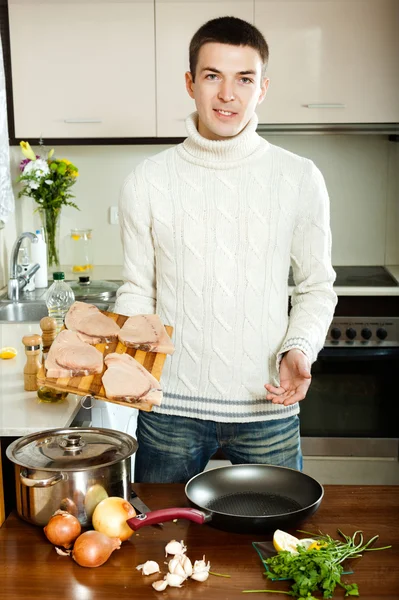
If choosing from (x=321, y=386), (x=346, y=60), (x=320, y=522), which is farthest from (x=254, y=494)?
(x=346, y=60)

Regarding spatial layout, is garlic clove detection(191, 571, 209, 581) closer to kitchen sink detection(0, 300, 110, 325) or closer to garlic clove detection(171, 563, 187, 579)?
A: garlic clove detection(171, 563, 187, 579)

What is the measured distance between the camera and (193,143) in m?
1.79

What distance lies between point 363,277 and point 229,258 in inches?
66.2

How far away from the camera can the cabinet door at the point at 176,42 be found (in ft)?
10.2

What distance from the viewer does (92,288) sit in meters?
3.21

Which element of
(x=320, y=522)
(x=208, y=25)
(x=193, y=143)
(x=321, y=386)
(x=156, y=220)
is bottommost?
(x=321, y=386)

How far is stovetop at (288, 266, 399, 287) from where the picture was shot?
316 centimetres

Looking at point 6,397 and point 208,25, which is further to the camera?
point 6,397

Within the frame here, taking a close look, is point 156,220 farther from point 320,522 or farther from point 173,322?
point 320,522

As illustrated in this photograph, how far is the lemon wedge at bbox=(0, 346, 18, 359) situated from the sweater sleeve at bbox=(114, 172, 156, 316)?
1.75ft

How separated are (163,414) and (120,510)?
0.50 metres

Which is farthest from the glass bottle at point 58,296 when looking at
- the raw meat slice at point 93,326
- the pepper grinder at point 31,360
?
the raw meat slice at point 93,326

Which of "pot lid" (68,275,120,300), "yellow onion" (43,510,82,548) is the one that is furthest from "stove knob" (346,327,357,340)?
"yellow onion" (43,510,82,548)

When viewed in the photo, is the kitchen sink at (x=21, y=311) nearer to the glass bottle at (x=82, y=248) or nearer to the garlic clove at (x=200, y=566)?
the glass bottle at (x=82, y=248)
